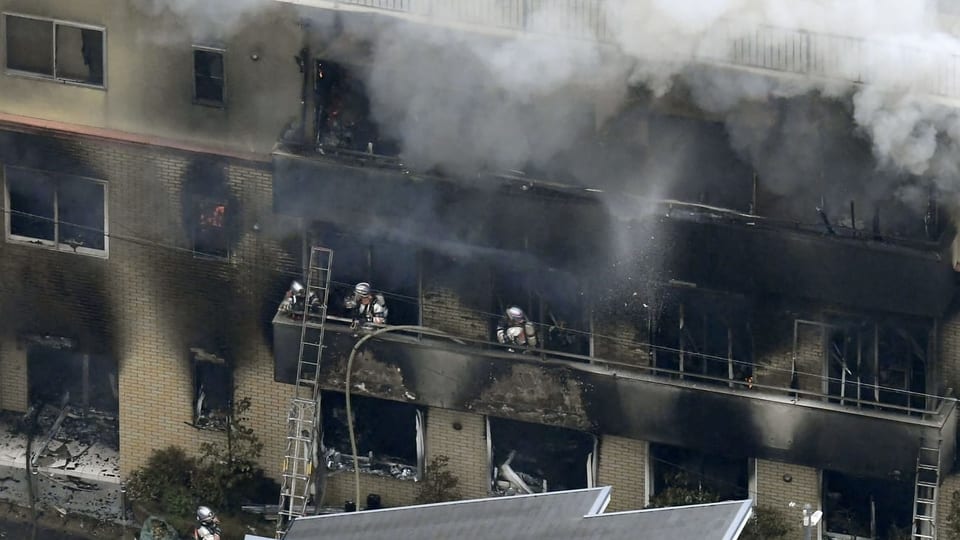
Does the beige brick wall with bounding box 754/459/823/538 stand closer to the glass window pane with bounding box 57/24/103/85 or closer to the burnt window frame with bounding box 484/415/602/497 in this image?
the burnt window frame with bounding box 484/415/602/497

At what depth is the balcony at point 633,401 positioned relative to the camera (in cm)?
3066

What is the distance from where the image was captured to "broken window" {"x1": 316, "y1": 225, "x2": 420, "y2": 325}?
32156mm

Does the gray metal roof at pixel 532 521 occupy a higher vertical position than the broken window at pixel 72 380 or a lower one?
lower

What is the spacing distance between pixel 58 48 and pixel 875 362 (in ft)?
33.8

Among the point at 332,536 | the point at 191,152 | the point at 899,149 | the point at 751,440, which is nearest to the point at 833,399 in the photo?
the point at 751,440

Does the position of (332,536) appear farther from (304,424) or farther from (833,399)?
(833,399)

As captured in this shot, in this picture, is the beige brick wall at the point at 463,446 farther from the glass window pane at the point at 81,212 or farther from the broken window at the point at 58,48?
the broken window at the point at 58,48

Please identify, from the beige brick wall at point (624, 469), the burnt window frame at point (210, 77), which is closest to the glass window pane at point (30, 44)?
the burnt window frame at point (210, 77)

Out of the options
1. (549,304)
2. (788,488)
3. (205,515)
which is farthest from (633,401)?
(205,515)

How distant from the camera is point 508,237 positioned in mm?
31234

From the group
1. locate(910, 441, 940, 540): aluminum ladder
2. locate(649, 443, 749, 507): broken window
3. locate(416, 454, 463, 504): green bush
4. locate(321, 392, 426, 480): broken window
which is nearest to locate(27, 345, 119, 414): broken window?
locate(321, 392, 426, 480): broken window

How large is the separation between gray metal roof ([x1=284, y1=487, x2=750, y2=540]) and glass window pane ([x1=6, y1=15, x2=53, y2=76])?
6.50 meters

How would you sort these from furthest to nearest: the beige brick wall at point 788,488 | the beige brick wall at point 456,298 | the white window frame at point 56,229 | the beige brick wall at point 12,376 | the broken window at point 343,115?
the beige brick wall at point 12,376 → the white window frame at point 56,229 → the beige brick wall at point 456,298 → the broken window at point 343,115 → the beige brick wall at point 788,488

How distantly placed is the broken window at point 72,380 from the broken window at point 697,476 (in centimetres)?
713
